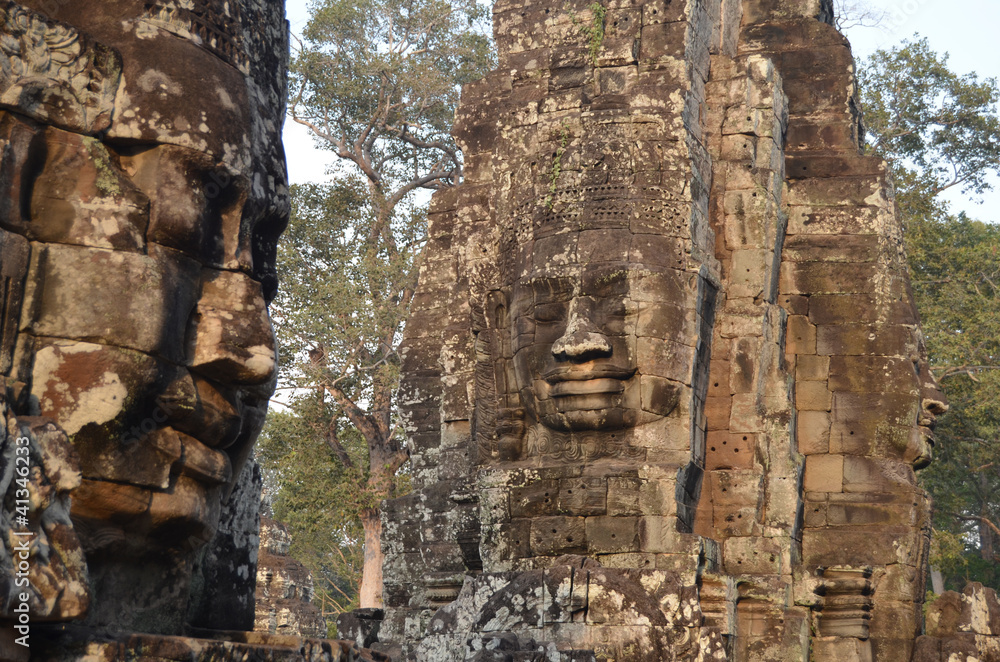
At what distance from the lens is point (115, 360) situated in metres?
2.95

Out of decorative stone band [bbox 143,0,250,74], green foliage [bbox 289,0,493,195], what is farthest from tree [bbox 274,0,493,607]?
decorative stone band [bbox 143,0,250,74]

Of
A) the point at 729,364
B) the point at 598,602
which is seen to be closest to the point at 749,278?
the point at 729,364

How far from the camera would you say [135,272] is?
3.03 m

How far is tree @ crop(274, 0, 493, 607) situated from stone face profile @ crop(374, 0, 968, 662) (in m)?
9.94

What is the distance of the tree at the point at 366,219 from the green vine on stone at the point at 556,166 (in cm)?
1193

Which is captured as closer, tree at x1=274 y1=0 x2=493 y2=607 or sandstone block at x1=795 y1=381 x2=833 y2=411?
sandstone block at x1=795 y1=381 x2=833 y2=411

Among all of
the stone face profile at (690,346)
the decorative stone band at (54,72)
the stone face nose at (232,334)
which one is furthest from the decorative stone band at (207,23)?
the stone face profile at (690,346)

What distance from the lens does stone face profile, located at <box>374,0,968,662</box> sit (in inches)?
381

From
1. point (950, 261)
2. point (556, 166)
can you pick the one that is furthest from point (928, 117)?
point (556, 166)

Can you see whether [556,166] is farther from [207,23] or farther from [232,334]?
[232,334]

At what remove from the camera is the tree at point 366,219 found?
22.6 m

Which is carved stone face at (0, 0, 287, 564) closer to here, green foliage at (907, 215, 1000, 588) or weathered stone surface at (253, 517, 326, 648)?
weathered stone surface at (253, 517, 326, 648)

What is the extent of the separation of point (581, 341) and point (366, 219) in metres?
16.6

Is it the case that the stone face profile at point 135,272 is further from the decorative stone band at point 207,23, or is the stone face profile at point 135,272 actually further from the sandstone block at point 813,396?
the sandstone block at point 813,396
